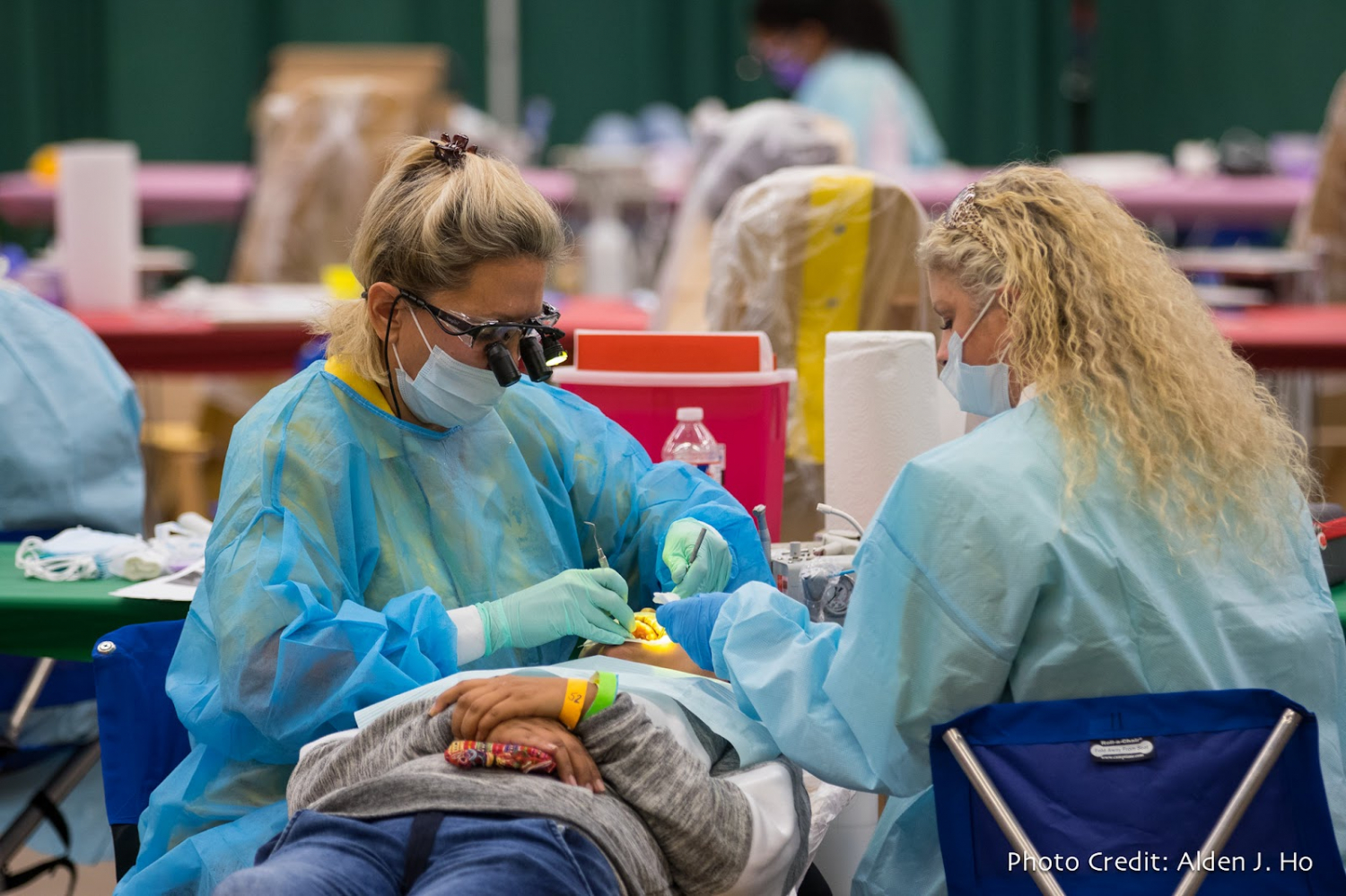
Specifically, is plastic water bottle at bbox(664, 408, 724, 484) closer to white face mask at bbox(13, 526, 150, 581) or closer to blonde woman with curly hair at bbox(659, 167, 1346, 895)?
blonde woman with curly hair at bbox(659, 167, 1346, 895)

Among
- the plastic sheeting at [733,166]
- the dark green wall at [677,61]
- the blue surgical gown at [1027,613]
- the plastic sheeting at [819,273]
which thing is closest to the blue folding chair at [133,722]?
the blue surgical gown at [1027,613]

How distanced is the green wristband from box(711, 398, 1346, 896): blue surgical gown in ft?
0.66

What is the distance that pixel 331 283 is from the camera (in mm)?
4328

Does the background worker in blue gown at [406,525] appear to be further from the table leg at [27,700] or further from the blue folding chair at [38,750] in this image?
the table leg at [27,700]

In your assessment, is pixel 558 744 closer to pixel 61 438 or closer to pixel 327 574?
pixel 327 574

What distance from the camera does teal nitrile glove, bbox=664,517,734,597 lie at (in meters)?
2.06

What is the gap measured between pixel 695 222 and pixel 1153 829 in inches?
108

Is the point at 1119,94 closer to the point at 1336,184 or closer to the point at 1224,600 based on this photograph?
the point at 1336,184

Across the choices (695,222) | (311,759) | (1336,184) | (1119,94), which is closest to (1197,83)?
(1119,94)

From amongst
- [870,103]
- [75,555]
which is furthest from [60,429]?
[870,103]

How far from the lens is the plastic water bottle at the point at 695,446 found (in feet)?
8.00

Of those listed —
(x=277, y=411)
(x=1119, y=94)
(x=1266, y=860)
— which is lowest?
(x=1266, y=860)

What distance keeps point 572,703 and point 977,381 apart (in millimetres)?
624

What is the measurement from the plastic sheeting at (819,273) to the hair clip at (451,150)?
1.06 meters
